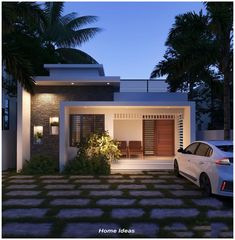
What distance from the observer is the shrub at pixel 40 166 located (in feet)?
45.4

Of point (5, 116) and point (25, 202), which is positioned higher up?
point (5, 116)

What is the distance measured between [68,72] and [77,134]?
3.32m

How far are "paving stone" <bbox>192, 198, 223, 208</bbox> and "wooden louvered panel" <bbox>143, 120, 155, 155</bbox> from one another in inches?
431

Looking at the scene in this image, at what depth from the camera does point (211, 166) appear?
8375 millimetres

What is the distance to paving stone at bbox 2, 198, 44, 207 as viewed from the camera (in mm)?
8070

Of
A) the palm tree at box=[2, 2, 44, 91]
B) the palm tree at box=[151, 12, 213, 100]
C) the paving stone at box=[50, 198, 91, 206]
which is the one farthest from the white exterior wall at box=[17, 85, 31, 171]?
the paving stone at box=[50, 198, 91, 206]

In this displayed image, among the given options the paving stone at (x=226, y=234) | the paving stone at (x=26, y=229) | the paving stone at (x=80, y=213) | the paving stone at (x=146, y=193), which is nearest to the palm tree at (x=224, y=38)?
the paving stone at (x=146, y=193)

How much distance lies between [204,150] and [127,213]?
3.27 m

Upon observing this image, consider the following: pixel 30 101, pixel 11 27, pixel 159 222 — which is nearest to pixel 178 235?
pixel 159 222

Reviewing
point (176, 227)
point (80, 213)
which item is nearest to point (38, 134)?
point (80, 213)

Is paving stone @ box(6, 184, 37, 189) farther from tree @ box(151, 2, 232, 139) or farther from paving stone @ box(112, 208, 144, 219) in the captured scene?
tree @ box(151, 2, 232, 139)

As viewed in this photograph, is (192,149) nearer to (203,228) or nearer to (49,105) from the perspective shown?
(203,228)

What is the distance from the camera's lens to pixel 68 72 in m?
16.7

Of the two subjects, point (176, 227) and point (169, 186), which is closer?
point (176, 227)
